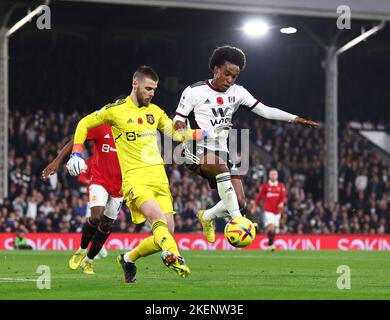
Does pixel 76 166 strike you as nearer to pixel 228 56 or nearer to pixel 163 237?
pixel 163 237

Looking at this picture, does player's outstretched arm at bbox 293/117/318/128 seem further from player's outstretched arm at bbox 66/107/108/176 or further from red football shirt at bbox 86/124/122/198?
red football shirt at bbox 86/124/122/198

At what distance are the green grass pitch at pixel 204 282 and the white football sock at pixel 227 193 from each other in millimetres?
901

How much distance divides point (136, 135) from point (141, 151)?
20 cm

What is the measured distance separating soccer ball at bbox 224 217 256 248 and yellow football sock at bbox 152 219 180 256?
1209 mm

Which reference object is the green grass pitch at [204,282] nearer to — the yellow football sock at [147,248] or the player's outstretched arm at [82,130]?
the yellow football sock at [147,248]

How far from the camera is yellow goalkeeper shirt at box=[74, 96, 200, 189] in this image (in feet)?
35.6

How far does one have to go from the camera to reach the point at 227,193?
12.4 meters

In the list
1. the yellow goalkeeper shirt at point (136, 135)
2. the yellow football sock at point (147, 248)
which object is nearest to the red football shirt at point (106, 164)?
the yellow goalkeeper shirt at point (136, 135)

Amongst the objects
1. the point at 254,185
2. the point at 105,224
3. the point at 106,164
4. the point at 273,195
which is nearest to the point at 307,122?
the point at 105,224

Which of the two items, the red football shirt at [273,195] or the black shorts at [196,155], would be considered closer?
the black shorts at [196,155]

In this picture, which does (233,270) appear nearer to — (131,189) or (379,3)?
(131,189)

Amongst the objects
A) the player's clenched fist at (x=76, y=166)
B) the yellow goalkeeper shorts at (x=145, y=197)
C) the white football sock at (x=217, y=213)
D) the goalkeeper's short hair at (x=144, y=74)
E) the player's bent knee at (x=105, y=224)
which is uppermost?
the goalkeeper's short hair at (x=144, y=74)

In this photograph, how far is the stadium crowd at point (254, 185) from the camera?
2762cm

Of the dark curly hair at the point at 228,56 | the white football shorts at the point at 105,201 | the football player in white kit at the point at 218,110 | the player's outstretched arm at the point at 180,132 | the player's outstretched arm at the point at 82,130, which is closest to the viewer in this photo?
the player's outstretched arm at the point at 82,130
